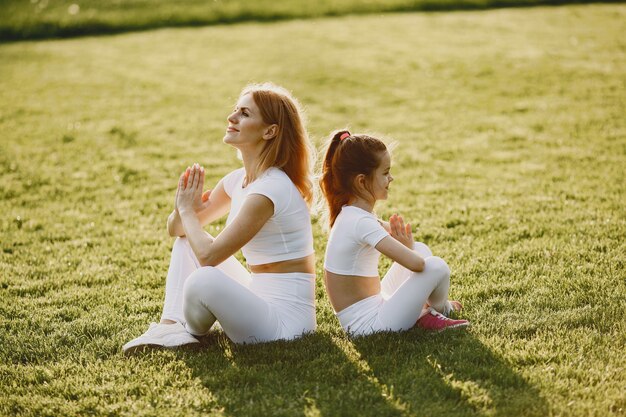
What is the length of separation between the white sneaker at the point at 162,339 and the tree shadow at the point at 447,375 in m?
1.06

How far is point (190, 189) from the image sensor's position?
15.5 feet

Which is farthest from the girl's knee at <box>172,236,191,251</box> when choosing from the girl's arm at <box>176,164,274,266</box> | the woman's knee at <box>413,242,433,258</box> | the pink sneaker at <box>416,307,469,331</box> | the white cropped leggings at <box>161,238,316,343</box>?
the pink sneaker at <box>416,307,469,331</box>

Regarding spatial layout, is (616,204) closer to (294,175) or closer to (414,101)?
(294,175)

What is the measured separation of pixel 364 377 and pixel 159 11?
18.0 m

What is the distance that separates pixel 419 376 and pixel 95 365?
1.97 m

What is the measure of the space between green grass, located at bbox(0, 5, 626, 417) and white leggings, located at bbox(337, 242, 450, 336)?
123 mm

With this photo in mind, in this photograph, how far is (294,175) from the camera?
470 cm

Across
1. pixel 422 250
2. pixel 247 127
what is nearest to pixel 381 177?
pixel 422 250

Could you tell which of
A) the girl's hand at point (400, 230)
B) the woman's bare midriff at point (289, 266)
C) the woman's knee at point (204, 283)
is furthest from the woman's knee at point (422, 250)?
the woman's knee at point (204, 283)

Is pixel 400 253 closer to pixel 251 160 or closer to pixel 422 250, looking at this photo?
pixel 422 250

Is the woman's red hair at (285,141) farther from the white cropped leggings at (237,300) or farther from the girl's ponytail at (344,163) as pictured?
the white cropped leggings at (237,300)

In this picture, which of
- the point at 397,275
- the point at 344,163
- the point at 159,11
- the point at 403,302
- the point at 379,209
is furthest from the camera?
the point at 159,11

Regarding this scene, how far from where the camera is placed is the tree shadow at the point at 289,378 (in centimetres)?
386

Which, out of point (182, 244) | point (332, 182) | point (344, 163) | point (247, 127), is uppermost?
point (247, 127)
